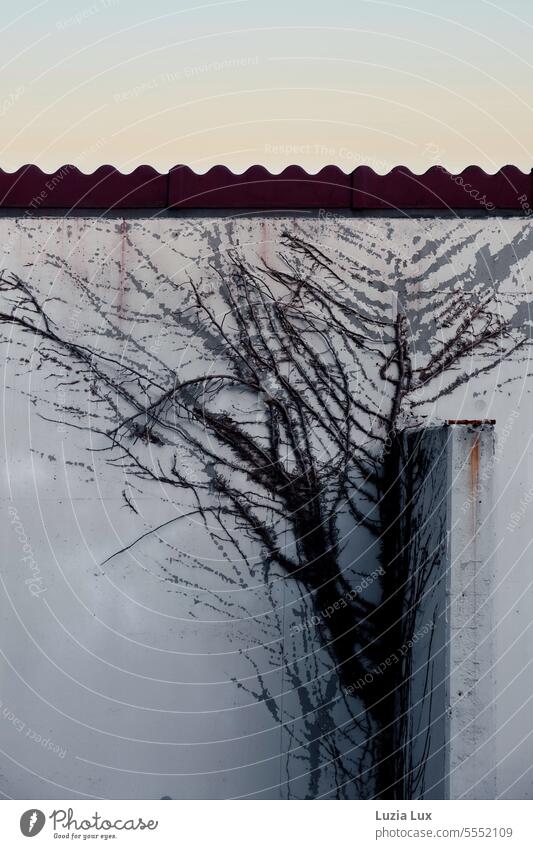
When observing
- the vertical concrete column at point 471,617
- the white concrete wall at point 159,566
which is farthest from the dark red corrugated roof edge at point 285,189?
the vertical concrete column at point 471,617

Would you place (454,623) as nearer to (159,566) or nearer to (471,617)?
(471,617)

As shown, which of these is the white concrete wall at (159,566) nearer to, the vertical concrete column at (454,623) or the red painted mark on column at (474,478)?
the vertical concrete column at (454,623)

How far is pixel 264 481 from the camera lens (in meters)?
5.70

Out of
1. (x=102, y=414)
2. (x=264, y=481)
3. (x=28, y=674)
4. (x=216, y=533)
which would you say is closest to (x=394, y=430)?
(x=264, y=481)

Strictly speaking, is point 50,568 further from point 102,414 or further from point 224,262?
point 224,262

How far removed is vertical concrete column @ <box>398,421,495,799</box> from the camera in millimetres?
4348

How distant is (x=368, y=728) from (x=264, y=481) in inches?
54.2

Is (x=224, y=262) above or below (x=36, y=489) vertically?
above
